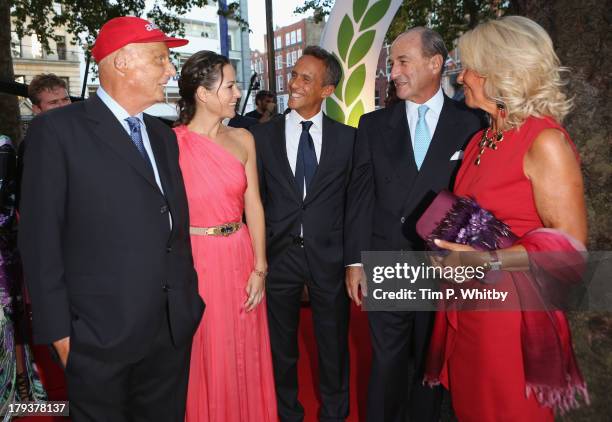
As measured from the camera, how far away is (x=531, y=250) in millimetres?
1785

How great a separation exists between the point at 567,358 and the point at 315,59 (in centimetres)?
249

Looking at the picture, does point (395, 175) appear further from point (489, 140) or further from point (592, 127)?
point (592, 127)

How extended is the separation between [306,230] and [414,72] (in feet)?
3.98

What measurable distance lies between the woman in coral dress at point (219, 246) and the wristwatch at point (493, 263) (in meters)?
1.50

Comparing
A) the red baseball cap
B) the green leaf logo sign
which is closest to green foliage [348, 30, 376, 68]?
the green leaf logo sign

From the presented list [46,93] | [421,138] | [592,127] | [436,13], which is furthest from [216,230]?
[436,13]

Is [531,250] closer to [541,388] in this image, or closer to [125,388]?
[541,388]

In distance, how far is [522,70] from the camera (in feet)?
6.19

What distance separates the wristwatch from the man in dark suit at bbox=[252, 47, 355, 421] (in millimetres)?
1427

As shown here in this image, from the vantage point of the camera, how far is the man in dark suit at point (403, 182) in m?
2.88

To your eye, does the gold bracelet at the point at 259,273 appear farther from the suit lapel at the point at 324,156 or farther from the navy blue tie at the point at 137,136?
the navy blue tie at the point at 137,136

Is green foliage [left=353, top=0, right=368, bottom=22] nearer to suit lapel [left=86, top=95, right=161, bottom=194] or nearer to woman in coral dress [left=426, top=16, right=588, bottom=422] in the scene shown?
woman in coral dress [left=426, top=16, right=588, bottom=422]

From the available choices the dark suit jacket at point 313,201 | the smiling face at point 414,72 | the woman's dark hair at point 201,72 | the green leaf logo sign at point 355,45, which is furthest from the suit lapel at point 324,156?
the green leaf logo sign at point 355,45

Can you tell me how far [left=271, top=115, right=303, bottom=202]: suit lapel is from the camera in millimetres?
3191
